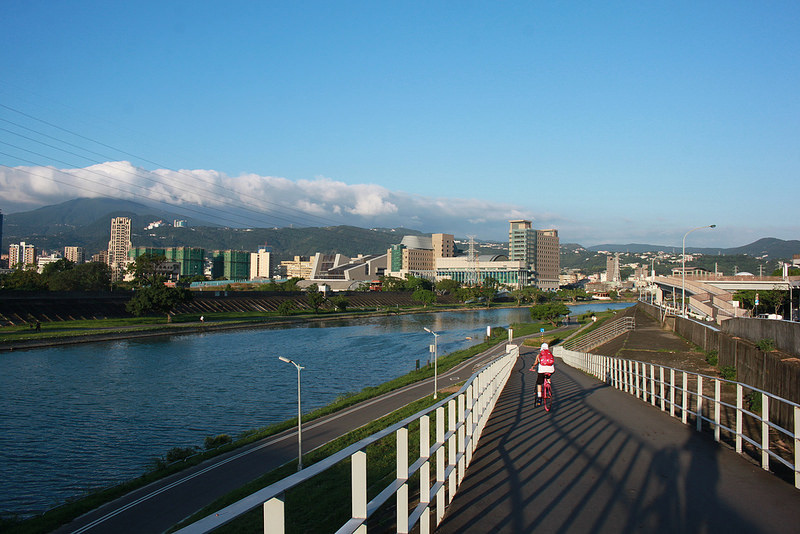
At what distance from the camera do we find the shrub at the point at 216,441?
80.3 ft

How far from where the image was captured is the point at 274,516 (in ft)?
9.18

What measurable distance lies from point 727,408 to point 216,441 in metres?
19.6

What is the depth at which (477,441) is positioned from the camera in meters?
9.81

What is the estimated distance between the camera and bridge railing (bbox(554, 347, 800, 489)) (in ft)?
27.9

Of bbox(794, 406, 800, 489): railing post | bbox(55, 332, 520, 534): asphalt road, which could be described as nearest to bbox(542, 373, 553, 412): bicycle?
bbox(794, 406, 800, 489): railing post

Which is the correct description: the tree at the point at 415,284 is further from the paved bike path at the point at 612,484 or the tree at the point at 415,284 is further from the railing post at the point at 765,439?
the railing post at the point at 765,439

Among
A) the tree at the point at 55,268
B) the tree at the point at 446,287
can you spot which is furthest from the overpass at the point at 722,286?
the tree at the point at 446,287

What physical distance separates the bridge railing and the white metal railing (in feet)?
13.5

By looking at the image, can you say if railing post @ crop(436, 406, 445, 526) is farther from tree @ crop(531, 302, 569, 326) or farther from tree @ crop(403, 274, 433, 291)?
tree @ crop(403, 274, 433, 291)

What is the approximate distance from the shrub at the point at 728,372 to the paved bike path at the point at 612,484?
8874 mm

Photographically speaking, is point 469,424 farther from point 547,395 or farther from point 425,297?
point 425,297

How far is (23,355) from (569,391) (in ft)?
178

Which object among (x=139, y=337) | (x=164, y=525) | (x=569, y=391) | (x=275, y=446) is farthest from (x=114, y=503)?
(x=139, y=337)

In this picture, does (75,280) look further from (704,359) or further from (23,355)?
(704,359)
